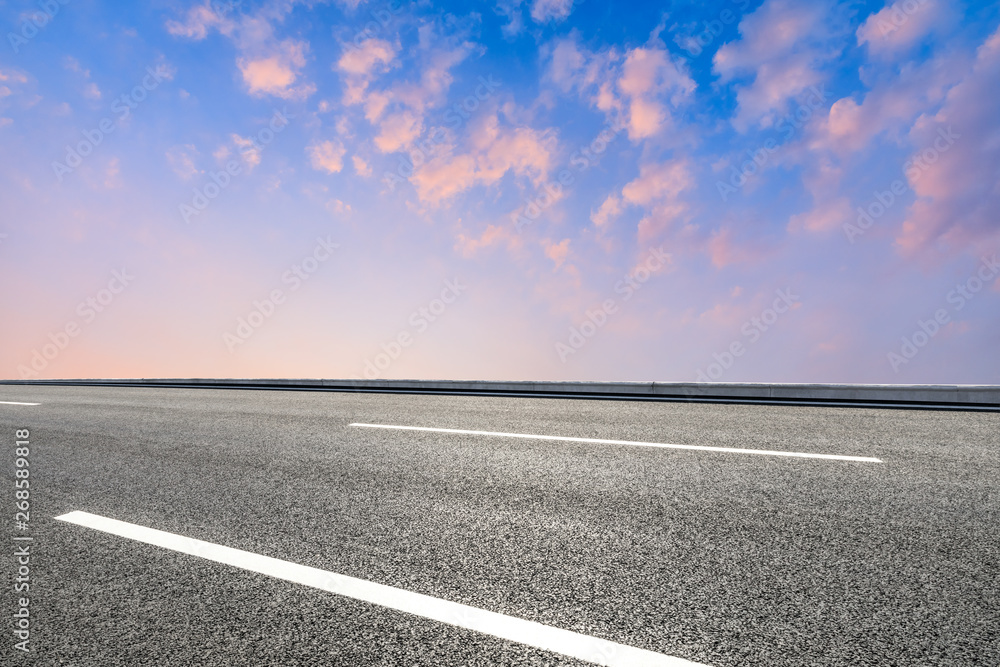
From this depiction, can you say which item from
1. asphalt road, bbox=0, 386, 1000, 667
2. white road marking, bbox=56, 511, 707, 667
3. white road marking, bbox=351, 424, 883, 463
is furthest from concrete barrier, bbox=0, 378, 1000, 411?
Answer: white road marking, bbox=56, 511, 707, 667

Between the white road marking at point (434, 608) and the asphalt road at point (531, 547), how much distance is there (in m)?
0.05

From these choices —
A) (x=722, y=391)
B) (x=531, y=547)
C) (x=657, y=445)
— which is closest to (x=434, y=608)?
(x=531, y=547)

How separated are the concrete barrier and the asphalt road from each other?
2389 mm

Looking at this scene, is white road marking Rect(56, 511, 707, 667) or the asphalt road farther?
the asphalt road

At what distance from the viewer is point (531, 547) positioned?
2.98 metres

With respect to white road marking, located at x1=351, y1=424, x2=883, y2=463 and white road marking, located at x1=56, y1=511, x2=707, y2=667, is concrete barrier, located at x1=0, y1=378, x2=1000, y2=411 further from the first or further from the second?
white road marking, located at x1=56, y1=511, x2=707, y2=667

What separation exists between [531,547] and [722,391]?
309 inches

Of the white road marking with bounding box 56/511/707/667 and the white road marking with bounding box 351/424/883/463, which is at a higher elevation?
the white road marking with bounding box 351/424/883/463

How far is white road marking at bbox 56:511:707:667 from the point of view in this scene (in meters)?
1.99

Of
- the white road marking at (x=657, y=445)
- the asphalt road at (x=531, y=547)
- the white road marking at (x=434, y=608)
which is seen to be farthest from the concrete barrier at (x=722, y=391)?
the white road marking at (x=434, y=608)

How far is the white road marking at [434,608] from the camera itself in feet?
6.54

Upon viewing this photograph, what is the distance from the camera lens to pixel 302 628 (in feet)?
7.30

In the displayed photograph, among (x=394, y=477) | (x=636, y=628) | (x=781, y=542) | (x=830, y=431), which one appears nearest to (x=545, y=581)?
(x=636, y=628)

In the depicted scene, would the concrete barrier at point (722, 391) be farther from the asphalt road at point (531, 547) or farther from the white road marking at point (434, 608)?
the white road marking at point (434, 608)
